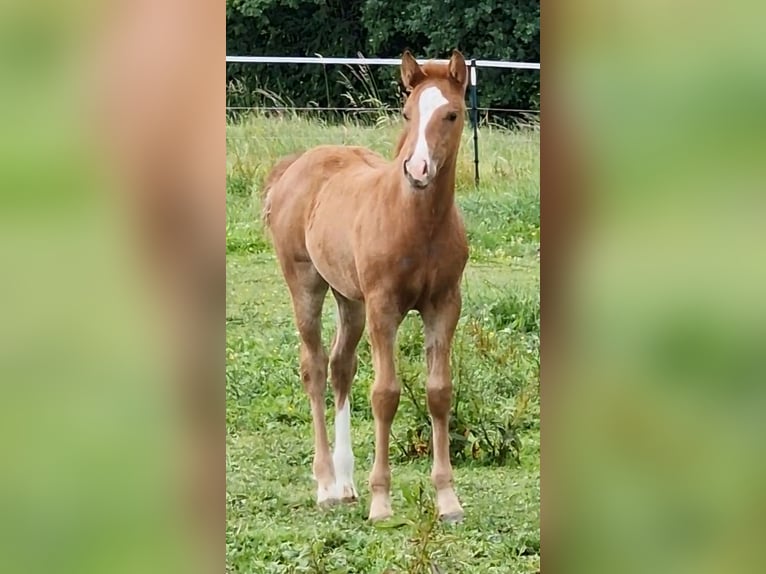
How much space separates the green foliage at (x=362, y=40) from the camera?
1.24 m

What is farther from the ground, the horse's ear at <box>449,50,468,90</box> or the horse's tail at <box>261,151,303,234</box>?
the horse's ear at <box>449,50,468,90</box>

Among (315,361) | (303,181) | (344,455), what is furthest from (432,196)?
(344,455)

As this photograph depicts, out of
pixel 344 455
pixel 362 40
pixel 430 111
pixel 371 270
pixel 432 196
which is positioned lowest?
pixel 344 455

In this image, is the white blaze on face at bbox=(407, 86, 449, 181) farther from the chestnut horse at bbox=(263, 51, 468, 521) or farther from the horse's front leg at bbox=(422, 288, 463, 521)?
the horse's front leg at bbox=(422, 288, 463, 521)

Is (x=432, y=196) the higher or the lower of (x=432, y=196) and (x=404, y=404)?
the higher

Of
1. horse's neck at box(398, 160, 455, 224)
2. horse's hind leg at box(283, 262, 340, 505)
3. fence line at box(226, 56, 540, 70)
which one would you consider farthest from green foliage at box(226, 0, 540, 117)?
horse's hind leg at box(283, 262, 340, 505)

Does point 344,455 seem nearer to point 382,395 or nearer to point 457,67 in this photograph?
point 382,395

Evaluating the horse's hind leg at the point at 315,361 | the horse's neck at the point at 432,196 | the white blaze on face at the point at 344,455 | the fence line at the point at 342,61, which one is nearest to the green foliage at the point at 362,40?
the fence line at the point at 342,61

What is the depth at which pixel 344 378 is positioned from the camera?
128cm

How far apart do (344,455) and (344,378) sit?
112mm

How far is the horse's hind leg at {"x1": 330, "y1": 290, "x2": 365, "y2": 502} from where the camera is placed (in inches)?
50.2
